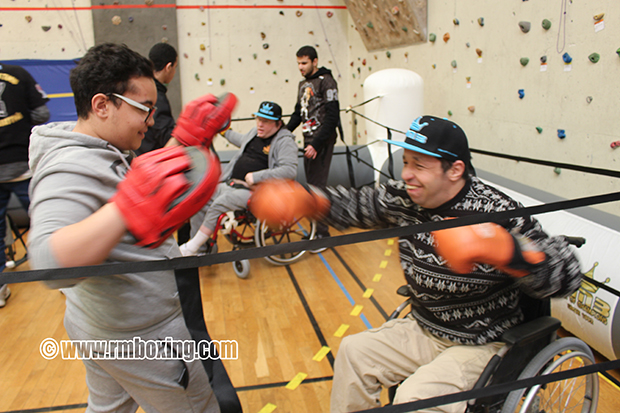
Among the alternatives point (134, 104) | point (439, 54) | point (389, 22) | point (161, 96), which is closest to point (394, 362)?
A: point (134, 104)

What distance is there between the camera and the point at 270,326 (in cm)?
257

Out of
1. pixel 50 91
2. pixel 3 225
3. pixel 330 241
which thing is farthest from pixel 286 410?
pixel 50 91

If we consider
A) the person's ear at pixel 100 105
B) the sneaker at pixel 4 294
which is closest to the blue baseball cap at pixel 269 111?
the sneaker at pixel 4 294

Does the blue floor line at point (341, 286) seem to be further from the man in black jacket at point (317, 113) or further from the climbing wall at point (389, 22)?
the climbing wall at point (389, 22)

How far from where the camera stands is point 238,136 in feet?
12.0

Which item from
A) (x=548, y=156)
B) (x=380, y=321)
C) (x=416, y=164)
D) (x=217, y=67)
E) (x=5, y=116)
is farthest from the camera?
(x=217, y=67)

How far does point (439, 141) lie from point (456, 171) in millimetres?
112

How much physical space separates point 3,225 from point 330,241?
2.84 m

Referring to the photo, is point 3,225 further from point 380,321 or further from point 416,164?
point 416,164

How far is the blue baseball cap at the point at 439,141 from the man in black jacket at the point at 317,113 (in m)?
2.05

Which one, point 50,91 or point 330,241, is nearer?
point 330,241

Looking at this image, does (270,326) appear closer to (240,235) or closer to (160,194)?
(240,235)

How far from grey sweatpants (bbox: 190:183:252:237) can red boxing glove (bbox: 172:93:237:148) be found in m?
1.71

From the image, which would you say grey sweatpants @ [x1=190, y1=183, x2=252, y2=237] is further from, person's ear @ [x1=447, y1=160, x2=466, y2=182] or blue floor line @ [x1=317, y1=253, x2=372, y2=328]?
person's ear @ [x1=447, y1=160, x2=466, y2=182]
